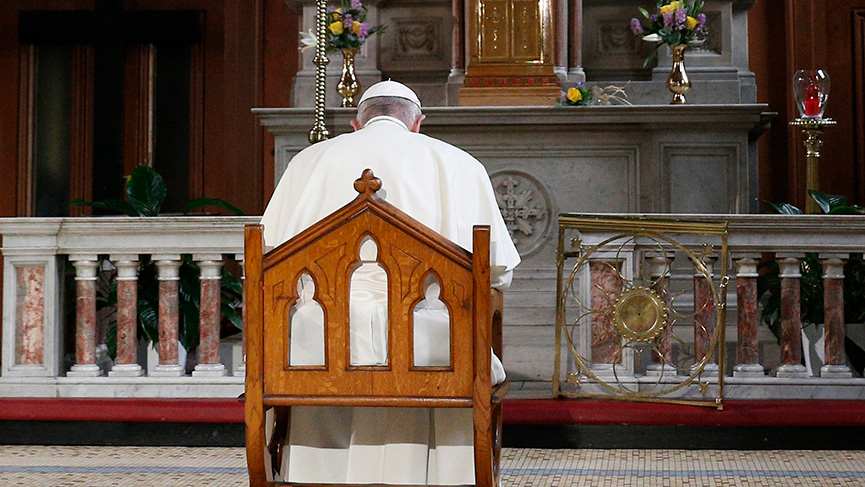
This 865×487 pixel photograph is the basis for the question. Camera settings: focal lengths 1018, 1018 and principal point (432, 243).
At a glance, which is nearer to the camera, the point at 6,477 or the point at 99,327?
the point at 6,477

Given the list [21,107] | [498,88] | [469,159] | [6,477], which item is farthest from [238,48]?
[469,159]

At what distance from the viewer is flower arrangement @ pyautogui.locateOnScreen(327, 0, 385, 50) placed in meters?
6.58

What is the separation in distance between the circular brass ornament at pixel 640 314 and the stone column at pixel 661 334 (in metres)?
0.07

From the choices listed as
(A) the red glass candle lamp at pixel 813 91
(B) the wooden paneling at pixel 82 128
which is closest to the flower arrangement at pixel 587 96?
(A) the red glass candle lamp at pixel 813 91

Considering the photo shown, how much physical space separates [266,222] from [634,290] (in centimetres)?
184

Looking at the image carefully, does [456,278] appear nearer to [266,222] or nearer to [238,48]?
[266,222]

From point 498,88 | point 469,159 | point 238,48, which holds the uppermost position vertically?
point 238,48

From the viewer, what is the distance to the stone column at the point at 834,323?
4516 millimetres

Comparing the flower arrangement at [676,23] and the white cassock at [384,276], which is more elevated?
the flower arrangement at [676,23]

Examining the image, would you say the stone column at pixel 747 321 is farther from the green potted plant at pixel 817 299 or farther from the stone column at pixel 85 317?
the stone column at pixel 85 317

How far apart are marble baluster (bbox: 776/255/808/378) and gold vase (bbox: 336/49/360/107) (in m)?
3.16

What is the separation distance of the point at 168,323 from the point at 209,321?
0.63 ft

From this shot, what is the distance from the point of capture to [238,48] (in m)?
9.02

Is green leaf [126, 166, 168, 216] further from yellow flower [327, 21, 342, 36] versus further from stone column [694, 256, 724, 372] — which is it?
stone column [694, 256, 724, 372]
